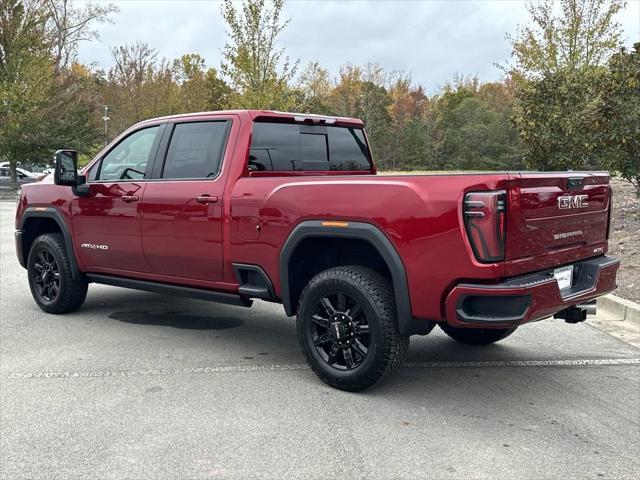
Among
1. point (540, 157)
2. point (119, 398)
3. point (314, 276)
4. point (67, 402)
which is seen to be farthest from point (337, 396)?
point (540, 157)

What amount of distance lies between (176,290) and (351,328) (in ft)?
5.98

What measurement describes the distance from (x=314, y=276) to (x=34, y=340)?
2662mm

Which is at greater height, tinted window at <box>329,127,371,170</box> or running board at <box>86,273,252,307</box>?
tinted window at <box>329,127,371,170</box>

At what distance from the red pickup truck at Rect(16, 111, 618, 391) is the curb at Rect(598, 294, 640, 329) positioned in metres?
1.69

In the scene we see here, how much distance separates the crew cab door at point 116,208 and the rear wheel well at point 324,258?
162 centimetres

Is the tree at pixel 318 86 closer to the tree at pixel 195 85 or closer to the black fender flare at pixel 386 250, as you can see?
the tree at pixel 195 85

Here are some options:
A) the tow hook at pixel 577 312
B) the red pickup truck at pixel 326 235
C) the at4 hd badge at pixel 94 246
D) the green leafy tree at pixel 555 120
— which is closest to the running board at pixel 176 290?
the red pickup truck at pixel 326 235

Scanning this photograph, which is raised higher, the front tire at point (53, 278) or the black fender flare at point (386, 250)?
the black fender flare at point (386, 250)

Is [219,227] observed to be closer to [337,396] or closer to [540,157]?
[337,396]

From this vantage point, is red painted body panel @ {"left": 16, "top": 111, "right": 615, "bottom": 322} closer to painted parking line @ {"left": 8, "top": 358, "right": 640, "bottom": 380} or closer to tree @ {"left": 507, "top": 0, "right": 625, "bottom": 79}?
painted parking line @ {"left": 8, "top": 358, "right": 640, "bottom": 380}

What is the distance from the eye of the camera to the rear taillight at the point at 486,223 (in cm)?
345

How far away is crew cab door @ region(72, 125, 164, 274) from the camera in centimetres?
550

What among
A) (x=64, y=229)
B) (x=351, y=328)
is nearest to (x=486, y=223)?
(x=351, y=328)

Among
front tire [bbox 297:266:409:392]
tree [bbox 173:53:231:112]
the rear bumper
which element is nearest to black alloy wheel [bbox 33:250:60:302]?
front tire [bbox 297:266:409:392]
